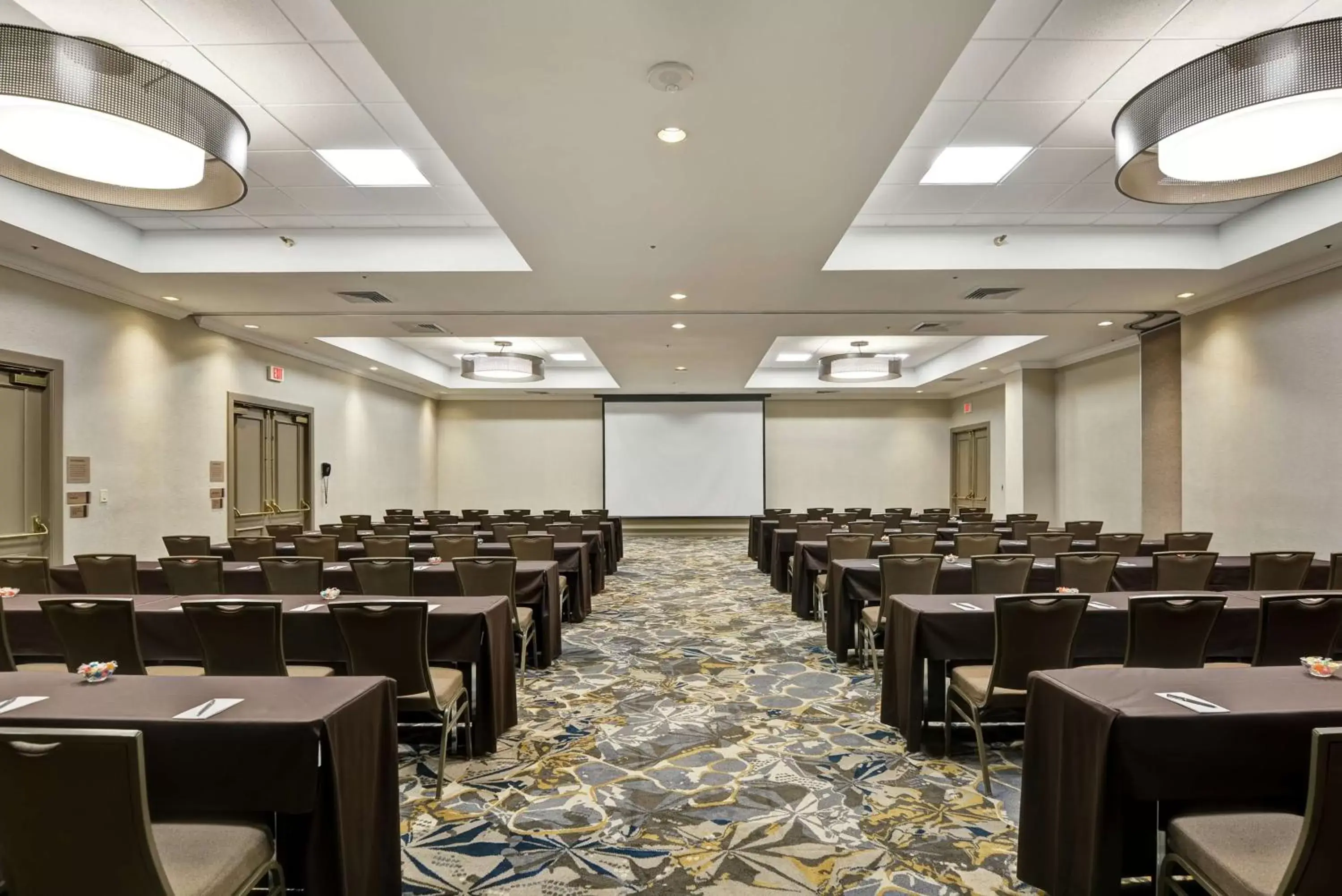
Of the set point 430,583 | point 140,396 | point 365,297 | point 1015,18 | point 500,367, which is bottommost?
point 430,583

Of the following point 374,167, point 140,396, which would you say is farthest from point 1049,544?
point 140,396

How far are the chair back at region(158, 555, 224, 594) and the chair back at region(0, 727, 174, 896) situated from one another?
Result: 12.7 ft

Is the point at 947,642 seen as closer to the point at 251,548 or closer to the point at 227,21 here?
the point at 227,21

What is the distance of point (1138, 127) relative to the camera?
3.88 m

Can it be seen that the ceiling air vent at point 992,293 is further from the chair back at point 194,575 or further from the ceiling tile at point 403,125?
the chair back at point 194,575

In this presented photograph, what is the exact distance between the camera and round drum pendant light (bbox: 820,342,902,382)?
42.7ft

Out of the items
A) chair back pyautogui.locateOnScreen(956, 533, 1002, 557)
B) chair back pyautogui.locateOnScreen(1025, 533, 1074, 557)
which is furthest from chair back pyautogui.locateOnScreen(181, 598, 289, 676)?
chair back pyautogui.locateOnScreen(1025, 533, 1074, 557)

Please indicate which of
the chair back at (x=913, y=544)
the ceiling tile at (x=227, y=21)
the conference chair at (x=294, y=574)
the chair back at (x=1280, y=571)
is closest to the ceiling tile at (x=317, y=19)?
the ceiling tile at (x=227, y=21)

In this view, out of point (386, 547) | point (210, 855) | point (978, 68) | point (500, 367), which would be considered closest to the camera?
point (210, 855)

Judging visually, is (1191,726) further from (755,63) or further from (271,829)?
(755,63)

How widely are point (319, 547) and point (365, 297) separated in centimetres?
299

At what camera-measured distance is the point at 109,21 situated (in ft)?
13.0

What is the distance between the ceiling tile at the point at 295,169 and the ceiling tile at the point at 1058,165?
537 cm

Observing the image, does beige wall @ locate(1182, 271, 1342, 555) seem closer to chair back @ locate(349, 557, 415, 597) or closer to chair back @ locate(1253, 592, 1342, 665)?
chair back @ locate(1253, 592, 1342, 665)
